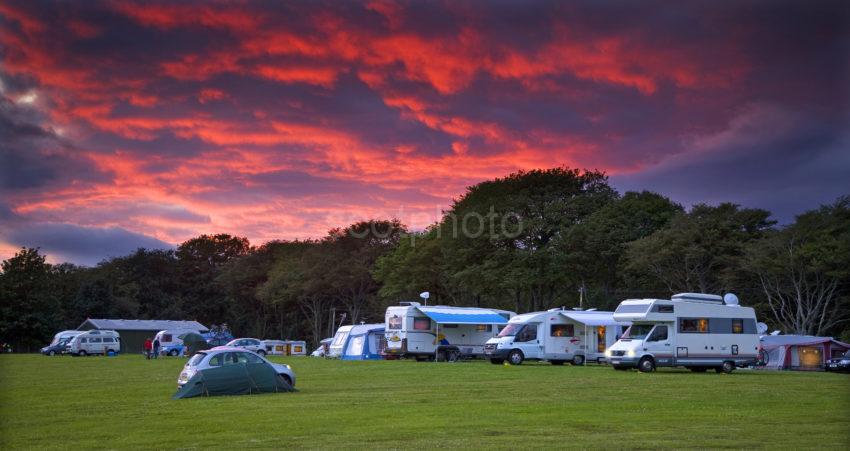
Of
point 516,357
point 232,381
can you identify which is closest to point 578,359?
point 516,357

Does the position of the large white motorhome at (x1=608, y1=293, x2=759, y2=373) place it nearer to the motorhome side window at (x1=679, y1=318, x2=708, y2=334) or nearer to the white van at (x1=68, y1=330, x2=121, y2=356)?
the motorhome side window at (x1=679, y1=318, x2=708, y2=334)

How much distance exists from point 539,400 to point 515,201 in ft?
146

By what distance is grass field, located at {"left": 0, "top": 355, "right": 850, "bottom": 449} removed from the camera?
14109 mm

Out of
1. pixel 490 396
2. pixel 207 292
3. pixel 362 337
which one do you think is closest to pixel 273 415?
pixel 490 396

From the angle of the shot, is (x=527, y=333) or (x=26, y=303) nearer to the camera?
(x=527, y=333)

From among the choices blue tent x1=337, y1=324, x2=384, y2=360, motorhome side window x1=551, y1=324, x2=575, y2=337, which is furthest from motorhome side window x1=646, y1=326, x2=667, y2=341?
blue tent x1=337, y1=324, x2=384, y2=360

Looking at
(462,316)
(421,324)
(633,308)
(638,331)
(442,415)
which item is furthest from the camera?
(462,316)

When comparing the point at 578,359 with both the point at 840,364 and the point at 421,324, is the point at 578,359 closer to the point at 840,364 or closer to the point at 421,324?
the point at 421,324

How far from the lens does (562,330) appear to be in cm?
4175

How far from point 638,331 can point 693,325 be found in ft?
7.17

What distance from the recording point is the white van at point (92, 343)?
2539 inches

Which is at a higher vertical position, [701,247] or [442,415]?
[701,247]

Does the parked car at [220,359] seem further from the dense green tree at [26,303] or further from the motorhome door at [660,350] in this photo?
the dense green tree at [26,303]

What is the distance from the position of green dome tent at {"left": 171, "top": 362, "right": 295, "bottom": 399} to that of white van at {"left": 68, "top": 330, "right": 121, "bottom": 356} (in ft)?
152
